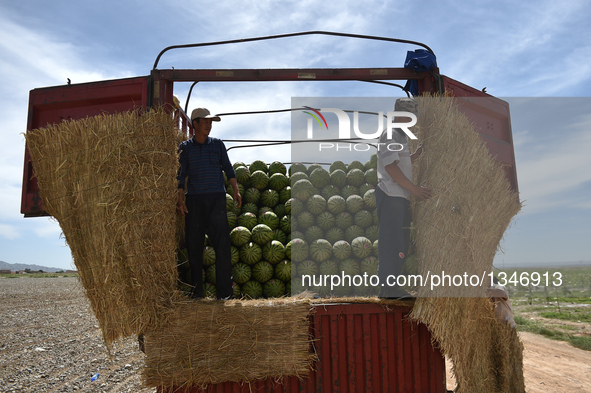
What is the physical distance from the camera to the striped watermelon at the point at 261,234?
Answer: 19.2 ft

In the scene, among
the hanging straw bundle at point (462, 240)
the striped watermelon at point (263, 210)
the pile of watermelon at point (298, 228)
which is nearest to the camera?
the hanging straw bundle at point (462, 240)

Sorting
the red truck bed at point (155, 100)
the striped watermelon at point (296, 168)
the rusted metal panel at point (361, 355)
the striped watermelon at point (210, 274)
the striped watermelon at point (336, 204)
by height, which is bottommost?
the rusted metal panel at point (361, 355)

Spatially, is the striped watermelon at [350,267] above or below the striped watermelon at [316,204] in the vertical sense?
below

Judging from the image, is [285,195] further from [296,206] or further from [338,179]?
[338,179]

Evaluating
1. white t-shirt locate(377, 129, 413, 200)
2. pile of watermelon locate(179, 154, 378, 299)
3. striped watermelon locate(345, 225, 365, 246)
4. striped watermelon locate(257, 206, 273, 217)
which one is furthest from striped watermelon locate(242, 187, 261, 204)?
white t-shirt locate(377, 129, 413, 200)

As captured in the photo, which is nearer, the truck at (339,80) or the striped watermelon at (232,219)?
the truck at (339,80)

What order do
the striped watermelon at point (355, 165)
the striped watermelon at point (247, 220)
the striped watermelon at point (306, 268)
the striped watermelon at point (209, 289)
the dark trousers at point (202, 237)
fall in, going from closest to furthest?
1. the dark trousers at point (202, 237)
2. the striped watermelon at point (209, 289)
3. the striped watermelon at point (306, 268)
4. the striped watermelon at point (247, 220)
5. the striped watermelon at point (355, 165)

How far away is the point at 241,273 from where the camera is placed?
5594 mm

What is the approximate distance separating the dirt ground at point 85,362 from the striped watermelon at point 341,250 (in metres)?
3.05

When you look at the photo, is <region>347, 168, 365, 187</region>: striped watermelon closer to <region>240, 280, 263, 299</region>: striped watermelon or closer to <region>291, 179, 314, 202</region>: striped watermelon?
<region>291, 179, 314, 202</region>: striped watermelon

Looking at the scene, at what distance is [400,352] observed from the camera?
460 cm

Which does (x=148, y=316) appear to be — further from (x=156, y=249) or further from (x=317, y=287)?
(x=317, y=287)

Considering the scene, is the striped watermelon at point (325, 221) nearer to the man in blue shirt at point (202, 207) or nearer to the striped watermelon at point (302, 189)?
the striped watermelon at point (302, 189)

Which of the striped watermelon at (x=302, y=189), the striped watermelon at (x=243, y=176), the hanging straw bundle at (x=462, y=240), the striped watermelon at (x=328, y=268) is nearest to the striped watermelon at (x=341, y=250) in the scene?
the striped watermelon at (x=328, y=268)
